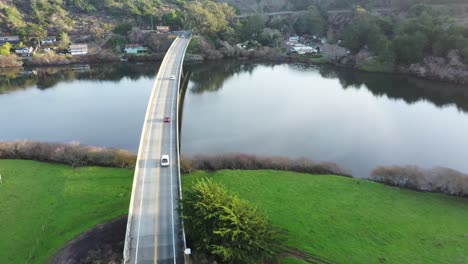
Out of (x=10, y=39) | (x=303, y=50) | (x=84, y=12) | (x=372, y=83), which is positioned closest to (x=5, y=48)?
(x=10, y=39)

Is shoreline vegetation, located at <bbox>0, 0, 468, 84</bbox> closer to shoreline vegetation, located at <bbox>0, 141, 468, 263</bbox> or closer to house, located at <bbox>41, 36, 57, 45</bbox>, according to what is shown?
house, located at <bbox>41, 36, 57, 45</bbox>

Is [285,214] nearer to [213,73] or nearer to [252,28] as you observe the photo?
[213,73]

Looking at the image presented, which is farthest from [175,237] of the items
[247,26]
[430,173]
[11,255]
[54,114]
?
[247,26]

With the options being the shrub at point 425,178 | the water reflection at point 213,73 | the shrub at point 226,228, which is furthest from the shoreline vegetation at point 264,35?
the shrub at point 226,228

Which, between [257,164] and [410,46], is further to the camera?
[410,46]

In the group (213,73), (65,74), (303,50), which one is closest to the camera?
(213,73)

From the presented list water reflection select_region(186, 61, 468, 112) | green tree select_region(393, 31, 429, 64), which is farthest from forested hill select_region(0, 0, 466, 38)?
water reflection select_region(186, 61, 468, 112)
